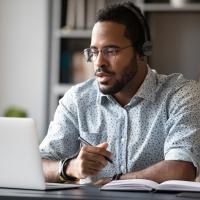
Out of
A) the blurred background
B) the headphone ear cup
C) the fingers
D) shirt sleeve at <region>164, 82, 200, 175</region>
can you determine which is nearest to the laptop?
the fingers

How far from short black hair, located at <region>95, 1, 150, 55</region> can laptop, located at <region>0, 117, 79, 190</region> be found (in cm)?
83

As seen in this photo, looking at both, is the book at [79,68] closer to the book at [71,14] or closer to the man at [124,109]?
the book at [71,14]

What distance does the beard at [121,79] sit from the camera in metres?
2.44

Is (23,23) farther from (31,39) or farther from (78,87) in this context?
(78,87)

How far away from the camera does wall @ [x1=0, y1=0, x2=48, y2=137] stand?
15.9ft

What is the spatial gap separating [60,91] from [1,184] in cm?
296

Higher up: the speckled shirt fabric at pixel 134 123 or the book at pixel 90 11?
the book at pixel 90 11

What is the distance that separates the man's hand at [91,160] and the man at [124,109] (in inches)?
7.3

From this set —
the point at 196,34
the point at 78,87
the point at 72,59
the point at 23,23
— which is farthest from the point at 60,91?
the point at 78,87

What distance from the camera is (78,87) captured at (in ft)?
8.64

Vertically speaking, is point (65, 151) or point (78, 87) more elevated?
point (78, 87)

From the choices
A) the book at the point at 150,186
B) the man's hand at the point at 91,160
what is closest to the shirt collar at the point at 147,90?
the man's hand at the point at 91,160

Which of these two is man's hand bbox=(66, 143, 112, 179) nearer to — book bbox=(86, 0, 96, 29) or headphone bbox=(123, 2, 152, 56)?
headphone bbox=(123, 2, 152, 56)

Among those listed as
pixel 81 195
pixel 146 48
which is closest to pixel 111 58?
pixel 146 48
